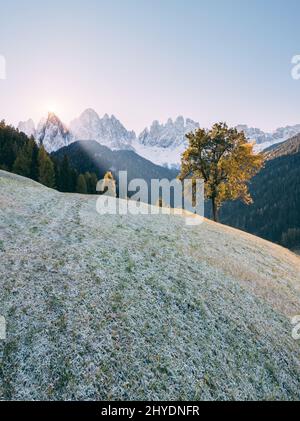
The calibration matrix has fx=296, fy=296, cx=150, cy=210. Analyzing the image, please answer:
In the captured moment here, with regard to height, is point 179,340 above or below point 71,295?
below

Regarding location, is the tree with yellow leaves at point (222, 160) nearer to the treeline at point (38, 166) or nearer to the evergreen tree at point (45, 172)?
the evergreen tree at point (45, 172)

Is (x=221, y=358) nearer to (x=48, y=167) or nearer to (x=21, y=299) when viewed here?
(x=21, y=299)

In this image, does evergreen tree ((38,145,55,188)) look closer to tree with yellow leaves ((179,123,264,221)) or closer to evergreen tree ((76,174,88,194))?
evergreen tree ((76,174,88,194))

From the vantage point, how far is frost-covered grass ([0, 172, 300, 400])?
11.8 metres

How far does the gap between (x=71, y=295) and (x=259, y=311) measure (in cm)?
1153

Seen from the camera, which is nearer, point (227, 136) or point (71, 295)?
point (71, 295)

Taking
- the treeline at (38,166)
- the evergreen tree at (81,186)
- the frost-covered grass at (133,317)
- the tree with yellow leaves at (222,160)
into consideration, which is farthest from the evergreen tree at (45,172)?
the frost-covered grass at (133,317)

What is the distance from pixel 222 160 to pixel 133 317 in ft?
108

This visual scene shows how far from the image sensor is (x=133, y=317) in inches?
585

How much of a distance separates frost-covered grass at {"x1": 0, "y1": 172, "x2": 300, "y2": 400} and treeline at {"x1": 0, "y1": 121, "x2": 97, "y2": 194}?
238ft

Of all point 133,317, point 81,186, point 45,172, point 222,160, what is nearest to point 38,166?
point 45,172

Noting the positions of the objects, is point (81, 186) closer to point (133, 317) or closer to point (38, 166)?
point (38, 166)

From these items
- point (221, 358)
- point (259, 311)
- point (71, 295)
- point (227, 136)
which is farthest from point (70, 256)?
point (227, 136)
